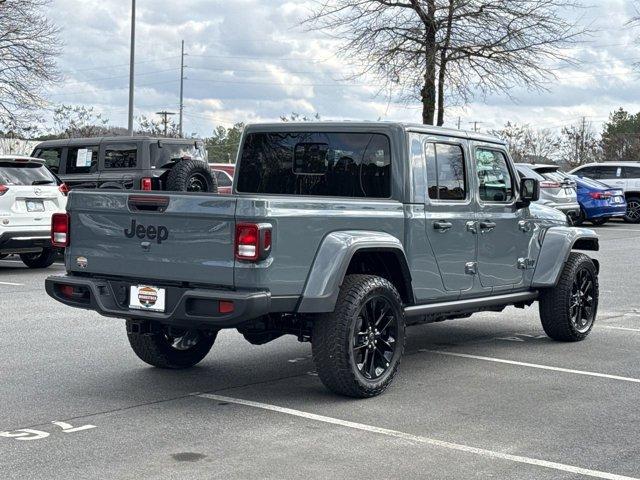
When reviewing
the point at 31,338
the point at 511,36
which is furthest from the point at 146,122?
the point at 31,338

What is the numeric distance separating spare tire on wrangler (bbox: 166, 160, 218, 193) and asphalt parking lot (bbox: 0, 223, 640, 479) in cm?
790

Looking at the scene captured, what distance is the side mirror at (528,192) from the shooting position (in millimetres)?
8836

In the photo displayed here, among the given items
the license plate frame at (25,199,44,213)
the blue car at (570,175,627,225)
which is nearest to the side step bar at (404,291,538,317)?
the license plate frame at (25,199,44,213)

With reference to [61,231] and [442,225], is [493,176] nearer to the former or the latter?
[442,225]

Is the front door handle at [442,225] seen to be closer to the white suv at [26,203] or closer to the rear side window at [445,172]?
the rear side window at [445,172]

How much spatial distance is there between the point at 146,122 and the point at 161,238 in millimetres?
50560

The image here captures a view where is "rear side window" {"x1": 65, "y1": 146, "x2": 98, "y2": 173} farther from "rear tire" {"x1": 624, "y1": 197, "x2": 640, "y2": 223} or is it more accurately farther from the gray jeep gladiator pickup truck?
"rear tire" {"x1": 624, "y1": 197, "x2": 640, "y2": 223}

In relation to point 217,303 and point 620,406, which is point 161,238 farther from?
point 620,406

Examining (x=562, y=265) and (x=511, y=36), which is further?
(x=511, y=36)

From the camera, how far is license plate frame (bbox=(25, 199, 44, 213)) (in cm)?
1512

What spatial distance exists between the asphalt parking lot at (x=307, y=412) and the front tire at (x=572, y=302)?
0.15 meters

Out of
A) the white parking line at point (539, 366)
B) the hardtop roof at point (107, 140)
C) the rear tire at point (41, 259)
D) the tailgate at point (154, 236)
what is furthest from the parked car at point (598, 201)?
the tailgate at point (154, 236)

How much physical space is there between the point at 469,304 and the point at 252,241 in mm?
2510

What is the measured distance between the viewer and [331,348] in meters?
6.73
